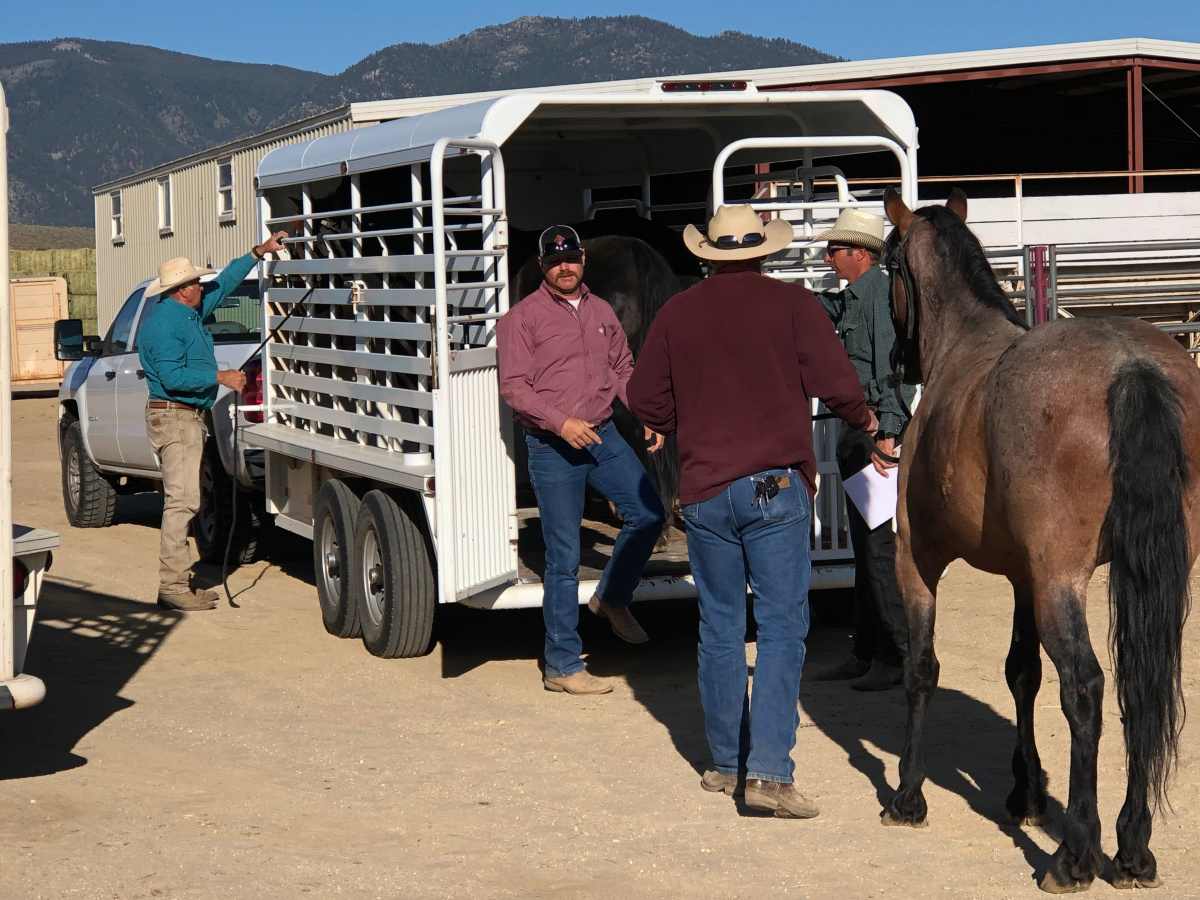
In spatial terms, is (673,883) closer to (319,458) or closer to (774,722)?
(774,722)

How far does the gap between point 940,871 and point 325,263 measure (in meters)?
4.91

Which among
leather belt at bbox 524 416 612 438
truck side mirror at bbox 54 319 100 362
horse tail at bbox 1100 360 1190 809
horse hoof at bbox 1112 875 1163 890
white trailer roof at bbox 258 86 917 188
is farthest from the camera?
truck side mirror at bbox 54 319 100 362

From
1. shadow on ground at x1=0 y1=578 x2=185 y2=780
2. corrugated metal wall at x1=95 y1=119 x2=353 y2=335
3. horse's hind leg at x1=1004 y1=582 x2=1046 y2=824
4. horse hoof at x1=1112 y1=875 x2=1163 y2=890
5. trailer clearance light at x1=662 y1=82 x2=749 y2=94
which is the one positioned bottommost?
horse hoof at x1=1112 y1=875 x2=1163 y2=890

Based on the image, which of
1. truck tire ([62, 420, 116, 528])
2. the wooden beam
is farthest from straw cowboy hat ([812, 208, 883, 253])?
the wooden beam

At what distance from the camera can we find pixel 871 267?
6473 millimetres

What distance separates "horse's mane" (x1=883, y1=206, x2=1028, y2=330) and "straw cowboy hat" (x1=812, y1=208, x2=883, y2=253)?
0.91m

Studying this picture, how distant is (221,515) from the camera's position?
33.1 feet

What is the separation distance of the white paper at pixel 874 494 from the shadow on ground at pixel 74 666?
3412 mm

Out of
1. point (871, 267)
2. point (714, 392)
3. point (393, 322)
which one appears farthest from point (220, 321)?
point (714, 392)

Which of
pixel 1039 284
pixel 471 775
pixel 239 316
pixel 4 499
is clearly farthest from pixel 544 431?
pixel 1039 284

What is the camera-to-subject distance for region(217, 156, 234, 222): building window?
26.0 m

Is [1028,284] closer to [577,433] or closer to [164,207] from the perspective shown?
[577,433]

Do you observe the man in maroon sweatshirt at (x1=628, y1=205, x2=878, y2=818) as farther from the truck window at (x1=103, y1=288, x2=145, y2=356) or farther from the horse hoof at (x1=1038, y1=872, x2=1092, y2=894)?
the truck window at (x1=103, y1=288, x2=145, y2=356)

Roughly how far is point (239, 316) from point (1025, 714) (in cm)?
759
